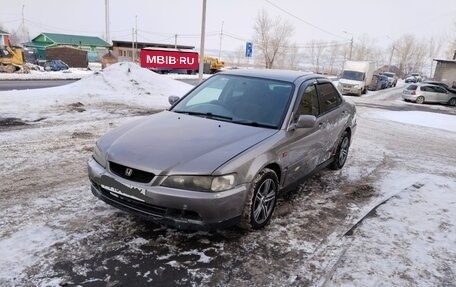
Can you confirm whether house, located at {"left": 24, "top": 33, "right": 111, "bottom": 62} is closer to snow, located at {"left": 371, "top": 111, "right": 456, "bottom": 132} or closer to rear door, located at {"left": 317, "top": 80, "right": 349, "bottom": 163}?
snow, located at {"left": 371, "top": 111, "right": 456, "bottom": 132}

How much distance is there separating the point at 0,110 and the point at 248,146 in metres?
8.86

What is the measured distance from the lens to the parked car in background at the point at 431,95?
27859mm

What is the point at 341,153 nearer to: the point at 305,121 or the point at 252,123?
the point at 305,121

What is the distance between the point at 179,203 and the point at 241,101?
1.85 metres

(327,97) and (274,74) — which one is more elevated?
(274,74)

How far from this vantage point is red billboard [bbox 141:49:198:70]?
31.8m

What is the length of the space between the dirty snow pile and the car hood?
21.7 feet

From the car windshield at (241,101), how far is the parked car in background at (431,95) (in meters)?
26.7

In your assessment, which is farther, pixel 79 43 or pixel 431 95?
pixel 79 43

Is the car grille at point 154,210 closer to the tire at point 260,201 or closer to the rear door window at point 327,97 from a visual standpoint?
the tire at point 260,201

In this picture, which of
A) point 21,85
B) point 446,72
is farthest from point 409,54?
point 21,85

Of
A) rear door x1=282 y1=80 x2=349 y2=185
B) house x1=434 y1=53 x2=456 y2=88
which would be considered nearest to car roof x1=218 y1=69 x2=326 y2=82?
rear door x1=282 y1=80 x2=349 y2=185

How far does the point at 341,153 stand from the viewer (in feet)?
21.1

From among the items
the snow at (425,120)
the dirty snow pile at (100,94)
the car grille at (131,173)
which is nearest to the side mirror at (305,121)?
the car grille at (131,173)
